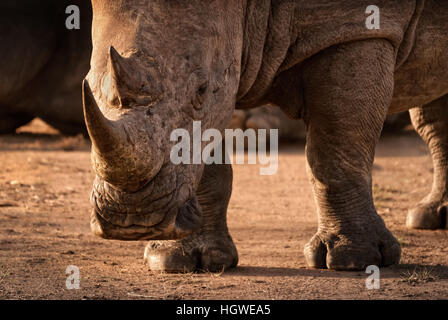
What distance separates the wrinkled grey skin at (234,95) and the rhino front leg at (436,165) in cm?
119

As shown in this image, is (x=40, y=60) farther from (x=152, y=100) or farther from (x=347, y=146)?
(x=152, y=100)

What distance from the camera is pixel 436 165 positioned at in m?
6.52

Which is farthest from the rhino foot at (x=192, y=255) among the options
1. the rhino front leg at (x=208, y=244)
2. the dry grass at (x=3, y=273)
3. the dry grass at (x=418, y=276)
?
the dry grass at (x=418, y=276)

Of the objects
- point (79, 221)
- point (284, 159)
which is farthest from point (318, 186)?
point (284, 159)

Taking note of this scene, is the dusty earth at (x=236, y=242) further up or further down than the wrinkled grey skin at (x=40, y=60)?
further down

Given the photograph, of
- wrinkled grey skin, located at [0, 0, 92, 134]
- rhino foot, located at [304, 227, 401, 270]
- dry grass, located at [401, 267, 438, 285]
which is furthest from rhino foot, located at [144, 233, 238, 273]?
wrinkled grey skin, located at [0, 0, 92, 134]

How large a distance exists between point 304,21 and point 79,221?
2.48 metres

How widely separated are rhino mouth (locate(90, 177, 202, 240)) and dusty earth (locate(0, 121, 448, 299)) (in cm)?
51

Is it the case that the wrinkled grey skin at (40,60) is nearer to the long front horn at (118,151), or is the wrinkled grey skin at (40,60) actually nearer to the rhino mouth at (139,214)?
the rhino mouth at (139,214)

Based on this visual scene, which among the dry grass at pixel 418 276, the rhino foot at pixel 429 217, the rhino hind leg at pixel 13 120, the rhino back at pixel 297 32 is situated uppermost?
the rhino back at pixel 297 32

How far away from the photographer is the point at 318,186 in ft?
15.9

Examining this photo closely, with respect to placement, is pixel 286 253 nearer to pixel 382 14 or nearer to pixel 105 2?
pixel 382 14

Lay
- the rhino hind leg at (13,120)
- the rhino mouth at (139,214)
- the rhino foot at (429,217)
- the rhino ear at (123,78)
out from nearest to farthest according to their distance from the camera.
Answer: the rhino ear at (123,78)
the rhino mouth at (139,214)
the rhino foot at (429,217)
the rhino hind leg at (13,120)

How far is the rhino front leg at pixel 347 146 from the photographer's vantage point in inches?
180
